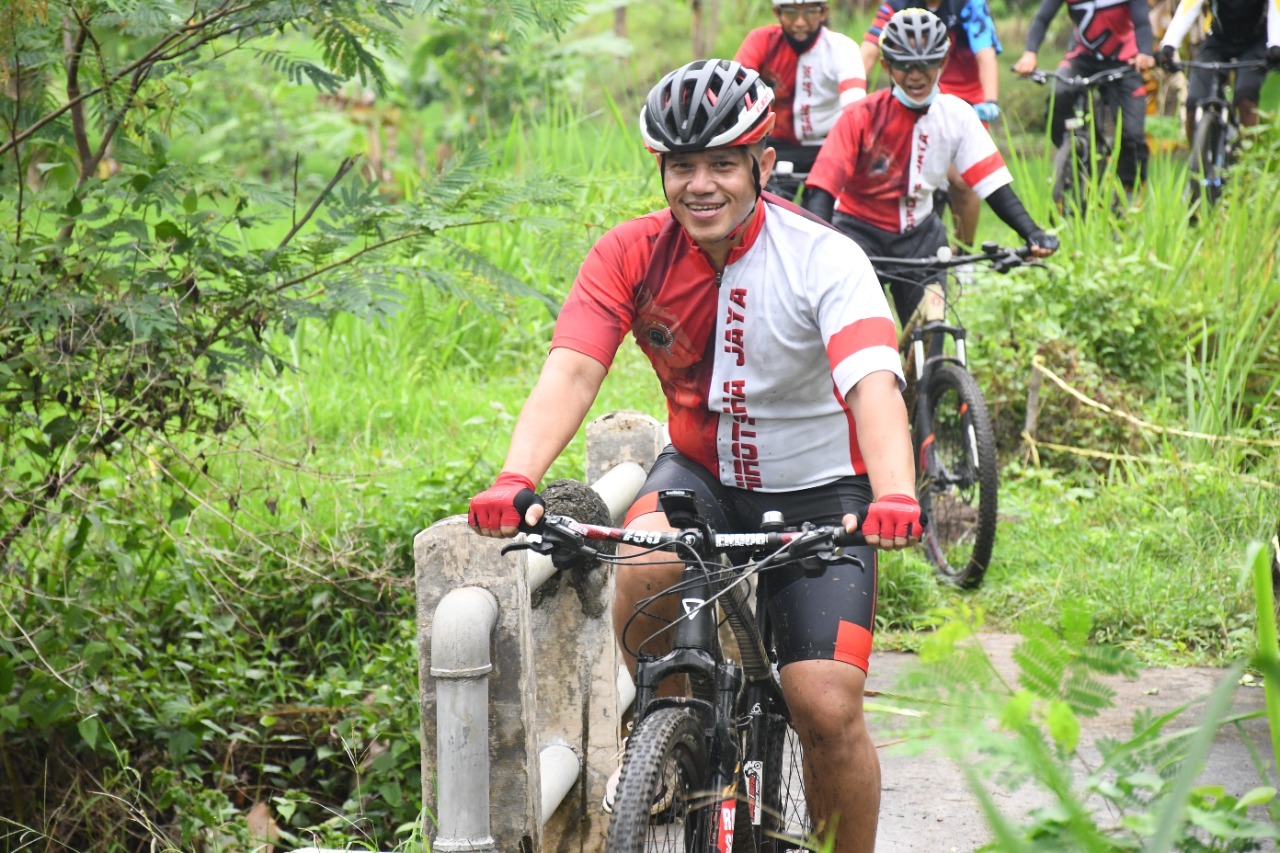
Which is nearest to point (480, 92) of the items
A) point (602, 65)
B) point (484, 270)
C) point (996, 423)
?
point (602, 65)

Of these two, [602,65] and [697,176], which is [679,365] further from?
[602,65]

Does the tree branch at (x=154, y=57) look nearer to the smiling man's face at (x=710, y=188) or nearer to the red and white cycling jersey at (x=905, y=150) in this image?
the smiling man's face at (x=710, y=188)

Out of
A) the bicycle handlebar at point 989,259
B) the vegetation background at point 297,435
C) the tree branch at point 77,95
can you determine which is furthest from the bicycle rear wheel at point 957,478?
the tree branch at point 77,95

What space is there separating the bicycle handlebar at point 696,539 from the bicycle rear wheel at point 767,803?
1.72 feet

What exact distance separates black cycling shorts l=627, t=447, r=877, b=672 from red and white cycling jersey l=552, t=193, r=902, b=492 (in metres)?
0.04

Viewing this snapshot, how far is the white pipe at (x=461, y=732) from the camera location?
2809mm

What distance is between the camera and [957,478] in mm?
6078

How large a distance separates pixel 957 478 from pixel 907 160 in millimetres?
1428

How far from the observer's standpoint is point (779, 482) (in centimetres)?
337

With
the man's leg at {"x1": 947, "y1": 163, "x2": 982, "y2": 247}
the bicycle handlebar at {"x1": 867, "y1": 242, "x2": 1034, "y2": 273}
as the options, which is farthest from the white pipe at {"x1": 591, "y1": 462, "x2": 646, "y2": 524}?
the man's leg at {"x1": 947, "y1": 163, "x2": 982, "y2": 247}

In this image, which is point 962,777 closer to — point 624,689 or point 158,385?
point 624,689

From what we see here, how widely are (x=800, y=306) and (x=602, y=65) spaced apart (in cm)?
1312

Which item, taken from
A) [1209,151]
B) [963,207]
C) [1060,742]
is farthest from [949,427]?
[1209,151]

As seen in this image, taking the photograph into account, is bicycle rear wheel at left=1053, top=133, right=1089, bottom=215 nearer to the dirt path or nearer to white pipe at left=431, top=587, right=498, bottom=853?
the dirt path
